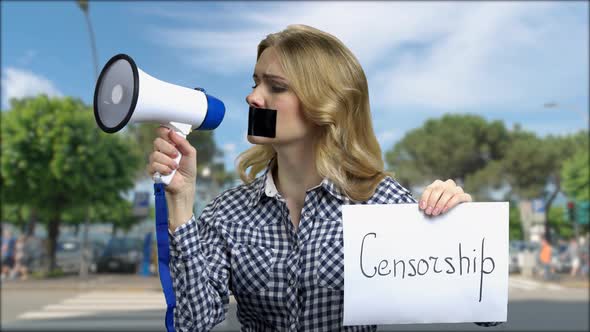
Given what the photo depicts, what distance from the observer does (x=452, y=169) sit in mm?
36219

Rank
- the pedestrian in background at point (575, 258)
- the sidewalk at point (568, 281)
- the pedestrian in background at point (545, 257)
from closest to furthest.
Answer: the pedestrian in background at point (545, 257), the sidewalk at point (568, 281), the pedestrian in background at point (575, 258)

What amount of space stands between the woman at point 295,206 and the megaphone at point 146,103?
0.08m

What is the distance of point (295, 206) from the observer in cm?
165

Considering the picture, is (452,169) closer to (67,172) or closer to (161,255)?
(67,172)

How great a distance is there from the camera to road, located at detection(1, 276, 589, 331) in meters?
11.1

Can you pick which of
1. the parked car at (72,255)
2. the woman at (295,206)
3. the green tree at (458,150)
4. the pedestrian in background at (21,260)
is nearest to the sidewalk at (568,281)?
the green tree at (458,150)

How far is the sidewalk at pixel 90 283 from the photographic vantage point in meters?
16.8

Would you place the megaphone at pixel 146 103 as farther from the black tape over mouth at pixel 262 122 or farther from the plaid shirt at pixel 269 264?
the plaid shirt at pixel 269 264

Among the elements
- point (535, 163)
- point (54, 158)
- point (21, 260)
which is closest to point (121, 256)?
point (21, 260)

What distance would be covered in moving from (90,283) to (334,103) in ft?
57.5

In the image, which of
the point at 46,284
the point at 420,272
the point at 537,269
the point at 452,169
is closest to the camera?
the point at 420,272

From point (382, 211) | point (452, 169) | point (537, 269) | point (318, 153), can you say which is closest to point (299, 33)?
point (318, 153)

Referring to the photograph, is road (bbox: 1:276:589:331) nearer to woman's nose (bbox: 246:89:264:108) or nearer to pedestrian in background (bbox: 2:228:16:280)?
pedestrian in background (bbox: 2:228:16:280)

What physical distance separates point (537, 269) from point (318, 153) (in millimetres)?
22632
